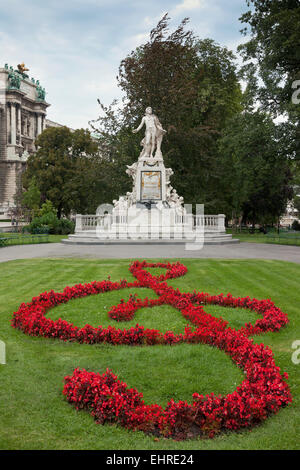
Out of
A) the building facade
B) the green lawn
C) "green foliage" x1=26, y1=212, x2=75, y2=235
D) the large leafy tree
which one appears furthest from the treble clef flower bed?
the building facade

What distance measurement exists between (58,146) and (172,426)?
55.3 m

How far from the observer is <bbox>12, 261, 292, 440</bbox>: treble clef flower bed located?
391 cm

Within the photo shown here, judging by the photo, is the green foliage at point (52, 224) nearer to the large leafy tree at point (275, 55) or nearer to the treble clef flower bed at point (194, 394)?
the large leafy tree at point (275, 55)

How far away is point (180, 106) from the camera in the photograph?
4012cm

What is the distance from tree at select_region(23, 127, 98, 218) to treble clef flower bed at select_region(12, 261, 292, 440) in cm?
3981

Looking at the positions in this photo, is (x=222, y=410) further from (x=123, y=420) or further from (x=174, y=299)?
(x=174, y=299)

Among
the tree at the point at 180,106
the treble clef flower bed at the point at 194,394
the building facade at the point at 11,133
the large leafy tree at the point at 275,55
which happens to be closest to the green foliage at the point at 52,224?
the tree at the point at 180,106

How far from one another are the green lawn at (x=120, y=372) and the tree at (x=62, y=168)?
39.1m

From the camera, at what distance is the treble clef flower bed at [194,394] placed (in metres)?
3.91

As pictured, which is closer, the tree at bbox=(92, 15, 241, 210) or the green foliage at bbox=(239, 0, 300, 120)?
the green foliage at bbox=(239, 0, 300, 120)

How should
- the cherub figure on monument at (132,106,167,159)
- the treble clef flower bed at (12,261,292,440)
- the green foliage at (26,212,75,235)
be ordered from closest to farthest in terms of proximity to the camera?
1. the treble clef flower bed at (12,261,292,440)
2. the cherub figure on monument at (132,106,167,159)
3. the green foliage at (26,212,75,235)

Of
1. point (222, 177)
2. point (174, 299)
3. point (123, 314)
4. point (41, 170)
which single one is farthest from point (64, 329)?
point (41, 170)

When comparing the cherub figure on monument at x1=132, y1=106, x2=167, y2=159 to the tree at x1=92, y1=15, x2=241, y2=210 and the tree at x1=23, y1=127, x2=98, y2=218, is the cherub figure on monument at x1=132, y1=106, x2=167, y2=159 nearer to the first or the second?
the tree at x1=92, y1=15, x2=241, y2=210

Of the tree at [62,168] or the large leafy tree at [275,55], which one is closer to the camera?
the large leafy tree at [275,55]
